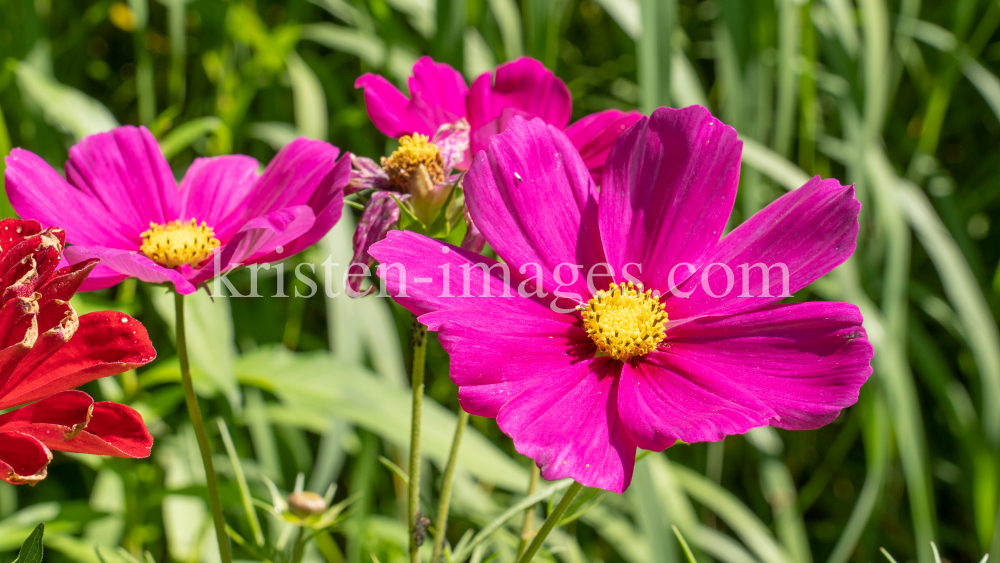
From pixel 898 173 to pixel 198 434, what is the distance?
55.5 inches

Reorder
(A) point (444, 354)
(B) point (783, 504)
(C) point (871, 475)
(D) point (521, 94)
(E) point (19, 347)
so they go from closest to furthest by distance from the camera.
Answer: (E) point (19, 347), (D) point (521, 94), (A) point (444, 354), (C) point (871, 475), (B) point (783, 504)

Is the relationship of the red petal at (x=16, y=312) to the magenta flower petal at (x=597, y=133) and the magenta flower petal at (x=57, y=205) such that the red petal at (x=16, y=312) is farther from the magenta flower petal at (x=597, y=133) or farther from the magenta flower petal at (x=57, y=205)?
the magenta flower petal at (x=597, y=133)

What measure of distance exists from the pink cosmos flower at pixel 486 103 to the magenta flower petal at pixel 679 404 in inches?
5.0

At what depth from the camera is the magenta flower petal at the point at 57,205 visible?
387 millimetres

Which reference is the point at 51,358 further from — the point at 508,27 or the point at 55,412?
the point at 508,27

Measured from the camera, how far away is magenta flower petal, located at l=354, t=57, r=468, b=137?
0.45m

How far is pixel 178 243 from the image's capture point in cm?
45

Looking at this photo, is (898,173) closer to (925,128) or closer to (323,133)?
(925,128)

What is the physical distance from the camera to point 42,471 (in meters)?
0.26

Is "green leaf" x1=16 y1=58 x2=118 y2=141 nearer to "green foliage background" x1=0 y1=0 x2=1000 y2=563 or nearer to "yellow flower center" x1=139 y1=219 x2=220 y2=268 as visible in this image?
"green foliage background" x1=0 y1=0 x2=1000 y2=563

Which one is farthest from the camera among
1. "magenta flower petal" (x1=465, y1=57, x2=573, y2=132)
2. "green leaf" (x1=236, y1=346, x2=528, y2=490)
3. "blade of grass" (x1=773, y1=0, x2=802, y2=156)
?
"blade of grass" (x1=773, y1=0, x2=802, y2=156)

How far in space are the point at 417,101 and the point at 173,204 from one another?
0.17 metres

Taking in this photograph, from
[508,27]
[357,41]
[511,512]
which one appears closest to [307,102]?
[357,41]

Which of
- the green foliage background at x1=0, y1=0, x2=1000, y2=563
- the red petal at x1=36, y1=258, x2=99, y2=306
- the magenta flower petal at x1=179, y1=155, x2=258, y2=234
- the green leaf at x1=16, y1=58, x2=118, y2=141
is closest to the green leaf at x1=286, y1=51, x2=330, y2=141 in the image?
the green foliage background at x1=0, y1=0, x2=1000, y2=563
